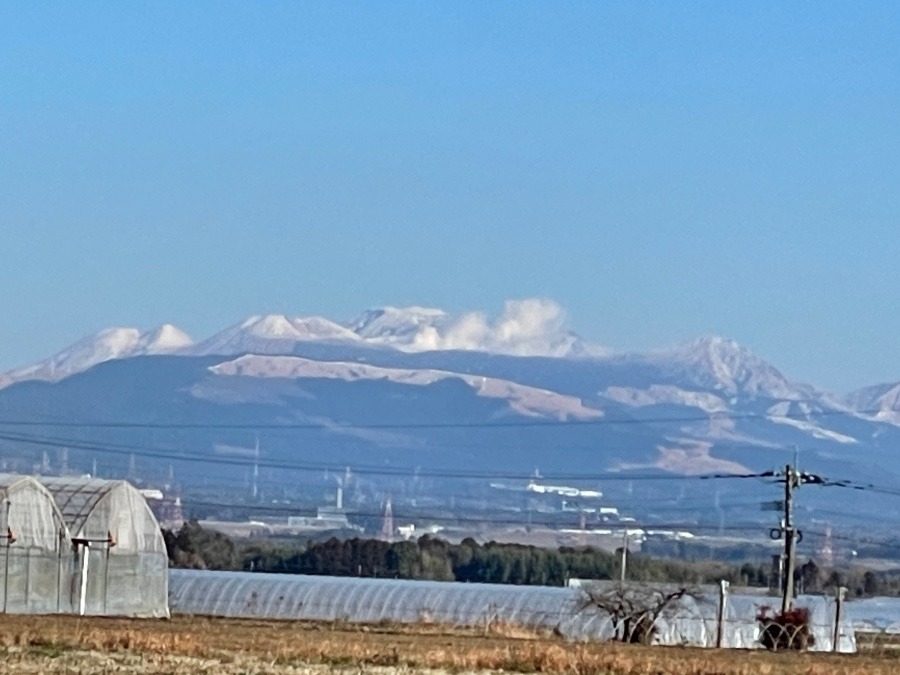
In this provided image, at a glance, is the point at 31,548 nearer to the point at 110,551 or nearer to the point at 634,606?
the point at 110,551

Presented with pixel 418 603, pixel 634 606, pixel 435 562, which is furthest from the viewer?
pixel 435 562

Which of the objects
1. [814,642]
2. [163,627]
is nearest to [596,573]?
[814,642]

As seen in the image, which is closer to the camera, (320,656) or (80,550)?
(320,656)

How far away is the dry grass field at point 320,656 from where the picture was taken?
1193 inches

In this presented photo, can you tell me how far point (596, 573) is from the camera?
350 ft

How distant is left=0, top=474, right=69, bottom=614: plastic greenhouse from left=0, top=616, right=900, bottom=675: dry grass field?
27.3 ft

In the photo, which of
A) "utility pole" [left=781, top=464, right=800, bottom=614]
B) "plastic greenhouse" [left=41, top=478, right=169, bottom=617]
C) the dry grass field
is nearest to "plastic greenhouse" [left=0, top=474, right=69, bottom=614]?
"plastic greenhouse" [left=41, top=478, right=169, bottom=617]

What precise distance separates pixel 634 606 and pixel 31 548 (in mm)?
13799

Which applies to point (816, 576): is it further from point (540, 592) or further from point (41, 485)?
point (41, 485)

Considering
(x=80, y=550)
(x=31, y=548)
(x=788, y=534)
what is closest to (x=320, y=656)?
(x=31, y=548)

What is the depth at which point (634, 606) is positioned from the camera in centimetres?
5284

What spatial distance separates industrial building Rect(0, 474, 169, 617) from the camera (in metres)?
51.4

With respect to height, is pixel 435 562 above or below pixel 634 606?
above

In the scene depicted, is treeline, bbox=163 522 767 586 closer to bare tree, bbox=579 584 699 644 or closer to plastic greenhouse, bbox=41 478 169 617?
plastic greenhouse, bbox=41 478 169 617
